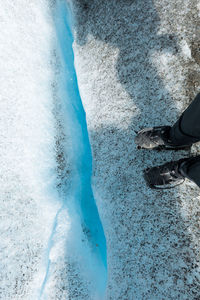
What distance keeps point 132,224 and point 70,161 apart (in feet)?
7.01

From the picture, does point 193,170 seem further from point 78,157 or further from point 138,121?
point 78,157

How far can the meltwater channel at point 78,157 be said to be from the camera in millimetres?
4518

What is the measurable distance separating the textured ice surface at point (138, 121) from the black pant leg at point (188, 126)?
110cm

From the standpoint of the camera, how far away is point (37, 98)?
17.2ft

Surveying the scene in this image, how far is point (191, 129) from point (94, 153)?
2.58 meters

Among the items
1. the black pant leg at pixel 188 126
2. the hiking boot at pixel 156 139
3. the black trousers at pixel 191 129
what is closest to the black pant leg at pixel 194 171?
the black trousers at pixel 191 129

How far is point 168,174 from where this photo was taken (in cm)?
360

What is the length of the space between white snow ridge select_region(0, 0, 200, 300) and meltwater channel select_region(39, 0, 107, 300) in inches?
1.0

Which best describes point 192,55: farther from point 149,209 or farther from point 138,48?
point 149,209

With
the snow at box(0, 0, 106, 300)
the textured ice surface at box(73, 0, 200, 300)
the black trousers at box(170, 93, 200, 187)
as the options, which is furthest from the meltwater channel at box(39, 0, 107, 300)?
the black trousers at box(170, 93, 200, 187)

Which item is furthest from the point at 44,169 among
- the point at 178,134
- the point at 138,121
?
the point at 178,134

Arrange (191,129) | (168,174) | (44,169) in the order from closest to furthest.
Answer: (191,129)
(168,174)
(44,169)

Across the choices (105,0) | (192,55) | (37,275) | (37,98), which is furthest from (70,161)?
(105,0)

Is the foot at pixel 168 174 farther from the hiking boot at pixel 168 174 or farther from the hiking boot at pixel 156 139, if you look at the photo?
the hiking boot at pixel 156 139
